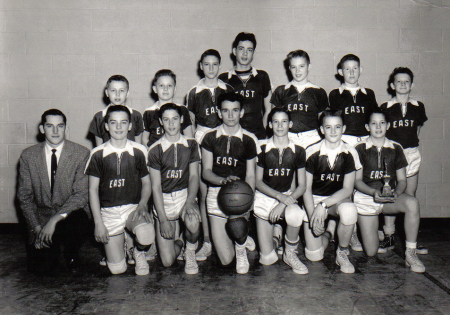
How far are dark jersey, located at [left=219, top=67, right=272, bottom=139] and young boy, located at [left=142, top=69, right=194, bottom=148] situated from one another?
0.54 m

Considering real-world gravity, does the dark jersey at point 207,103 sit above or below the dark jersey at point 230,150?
above

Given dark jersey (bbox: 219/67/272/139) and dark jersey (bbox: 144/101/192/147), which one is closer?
dark jersey (bbox: 144/101/192/147)

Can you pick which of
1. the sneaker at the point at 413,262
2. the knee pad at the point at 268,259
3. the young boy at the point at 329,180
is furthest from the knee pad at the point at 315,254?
the sneaker at the point at 413,262

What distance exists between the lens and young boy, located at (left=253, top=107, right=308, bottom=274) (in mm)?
3320

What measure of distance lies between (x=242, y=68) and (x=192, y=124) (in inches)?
29.7

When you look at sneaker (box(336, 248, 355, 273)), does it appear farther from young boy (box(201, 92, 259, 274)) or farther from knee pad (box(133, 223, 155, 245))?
knee pad (box(133, 223, 155, 245))

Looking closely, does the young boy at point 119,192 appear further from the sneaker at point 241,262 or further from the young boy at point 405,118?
the young boy at point 405,118

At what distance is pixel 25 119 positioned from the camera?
4.60m

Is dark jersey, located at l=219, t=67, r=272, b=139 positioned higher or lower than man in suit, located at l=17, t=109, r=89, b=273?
higher

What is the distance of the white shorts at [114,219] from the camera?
322cm

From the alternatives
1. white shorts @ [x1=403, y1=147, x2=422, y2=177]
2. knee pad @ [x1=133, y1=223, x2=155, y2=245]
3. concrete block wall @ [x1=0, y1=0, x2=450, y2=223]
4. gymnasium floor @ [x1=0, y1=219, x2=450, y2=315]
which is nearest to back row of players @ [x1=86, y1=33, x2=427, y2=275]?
knee pad @ [x1=133, y1=223, x2=155, y2=245]

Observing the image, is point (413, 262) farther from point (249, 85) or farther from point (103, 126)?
point (103, 126)

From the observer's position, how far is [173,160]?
11.1 feet

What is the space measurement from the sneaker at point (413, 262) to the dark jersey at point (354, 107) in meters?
1.17
